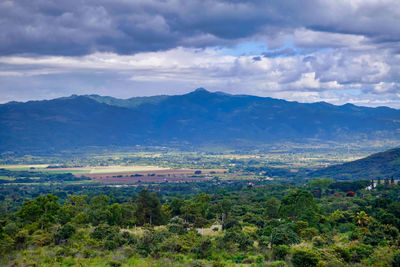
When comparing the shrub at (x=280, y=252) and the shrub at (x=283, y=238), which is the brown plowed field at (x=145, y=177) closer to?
the shrub at (x=283, y=238)

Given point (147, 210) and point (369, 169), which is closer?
point (147, 210)

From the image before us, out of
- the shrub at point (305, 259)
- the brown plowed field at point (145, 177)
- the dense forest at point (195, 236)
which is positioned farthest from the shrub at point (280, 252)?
the brown plowed field at point (145, 177)

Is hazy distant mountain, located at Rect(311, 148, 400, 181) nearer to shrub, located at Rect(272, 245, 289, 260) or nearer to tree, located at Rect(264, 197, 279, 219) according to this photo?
tree, located at Rect(264, 197, 279, 219)

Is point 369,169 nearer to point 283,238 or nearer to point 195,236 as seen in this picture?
point 283,238

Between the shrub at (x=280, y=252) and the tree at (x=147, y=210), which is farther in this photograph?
the tree at (x=147, y=210)

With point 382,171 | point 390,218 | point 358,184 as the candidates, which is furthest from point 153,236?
point 382,171

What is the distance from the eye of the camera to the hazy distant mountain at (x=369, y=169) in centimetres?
17000

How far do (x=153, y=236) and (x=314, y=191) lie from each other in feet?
209

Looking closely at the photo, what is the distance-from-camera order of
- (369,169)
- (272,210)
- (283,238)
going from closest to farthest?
(283,238)
(272,210)
(369,169)

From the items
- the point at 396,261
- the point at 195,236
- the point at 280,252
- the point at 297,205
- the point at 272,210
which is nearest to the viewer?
the point at 396,261

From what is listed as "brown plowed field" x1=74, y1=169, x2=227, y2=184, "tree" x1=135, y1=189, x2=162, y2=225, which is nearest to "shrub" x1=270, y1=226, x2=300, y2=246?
"tree" x1=135, y1=189, x2=162, y2=225

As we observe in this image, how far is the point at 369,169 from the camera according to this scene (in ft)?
592

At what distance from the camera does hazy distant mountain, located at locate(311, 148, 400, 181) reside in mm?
170000

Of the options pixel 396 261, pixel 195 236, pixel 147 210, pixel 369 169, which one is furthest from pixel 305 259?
pixel 369 169
